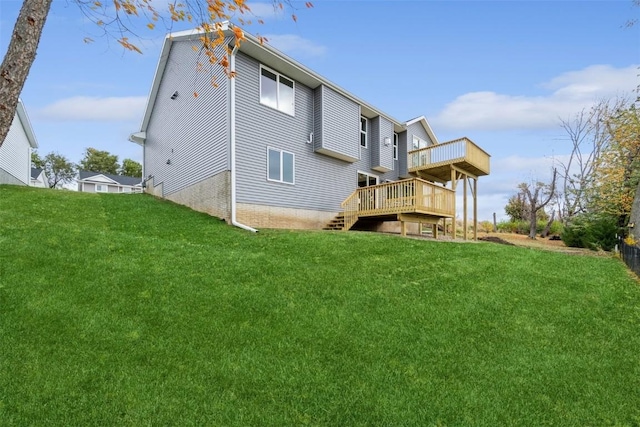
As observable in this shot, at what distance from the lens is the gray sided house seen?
12180 millimetres

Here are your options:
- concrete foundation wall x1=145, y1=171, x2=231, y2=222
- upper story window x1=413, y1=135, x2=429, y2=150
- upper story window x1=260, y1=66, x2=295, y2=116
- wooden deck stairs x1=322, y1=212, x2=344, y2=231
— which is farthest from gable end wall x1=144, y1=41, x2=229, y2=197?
upper story window x1=413, y1=135, x2=429, y2=150

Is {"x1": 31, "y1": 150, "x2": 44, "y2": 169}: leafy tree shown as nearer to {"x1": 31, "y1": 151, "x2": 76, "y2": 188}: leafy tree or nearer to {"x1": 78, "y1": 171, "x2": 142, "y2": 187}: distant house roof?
{"x1": 31, "y1": 151, "x2": 76, "y2": 188}: leafy tree

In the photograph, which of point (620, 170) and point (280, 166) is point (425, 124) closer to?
point (620, 170)

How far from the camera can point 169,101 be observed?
17.0 metres

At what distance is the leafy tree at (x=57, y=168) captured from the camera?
46.8 m

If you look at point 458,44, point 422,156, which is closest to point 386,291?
point 458,44

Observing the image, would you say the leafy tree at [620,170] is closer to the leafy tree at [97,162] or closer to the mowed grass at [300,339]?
the mowed grass at [300,339]

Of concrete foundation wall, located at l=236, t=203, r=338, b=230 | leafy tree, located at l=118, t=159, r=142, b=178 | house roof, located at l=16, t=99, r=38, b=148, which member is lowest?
concrete foundation wall, located at l=236, t=203, r=338, b=230

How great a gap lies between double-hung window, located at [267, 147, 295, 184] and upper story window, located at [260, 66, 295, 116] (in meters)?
1.67

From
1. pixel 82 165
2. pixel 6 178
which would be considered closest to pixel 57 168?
pixel 82 165

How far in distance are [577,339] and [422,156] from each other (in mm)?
14507

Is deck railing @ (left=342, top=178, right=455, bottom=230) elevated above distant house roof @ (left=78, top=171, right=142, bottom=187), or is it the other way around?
distant house roof @ (left=78, top=171, right=142, bottom=187)

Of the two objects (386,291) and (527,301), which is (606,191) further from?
(386,291)

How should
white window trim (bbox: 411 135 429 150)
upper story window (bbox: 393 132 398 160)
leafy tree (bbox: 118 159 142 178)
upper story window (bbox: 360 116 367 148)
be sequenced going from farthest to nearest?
1. leafy tree (bbox: 118 159 142 178)
2. white window trim (bbox: 411 135 429 150)
3. upper story window (bbox: 393 132 398 160)
4. upper story window (bbox: 360 116 367 148)
